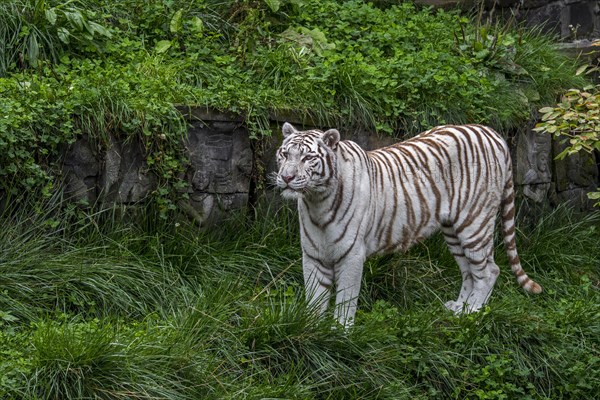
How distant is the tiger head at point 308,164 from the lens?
21.8ft

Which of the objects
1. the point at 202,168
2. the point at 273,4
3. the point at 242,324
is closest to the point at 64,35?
the point at 202,168

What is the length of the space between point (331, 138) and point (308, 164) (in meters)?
0.25

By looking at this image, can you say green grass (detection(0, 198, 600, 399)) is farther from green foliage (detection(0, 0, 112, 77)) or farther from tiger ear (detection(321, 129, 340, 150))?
green foliage (detection(0, 0, 112, 77))

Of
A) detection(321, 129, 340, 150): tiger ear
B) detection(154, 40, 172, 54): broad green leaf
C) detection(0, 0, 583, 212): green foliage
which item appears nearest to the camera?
detection(321, 129, 340, 150): tiger ear

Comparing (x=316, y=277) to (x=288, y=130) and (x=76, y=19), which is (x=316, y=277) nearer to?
(x=288, y=130)

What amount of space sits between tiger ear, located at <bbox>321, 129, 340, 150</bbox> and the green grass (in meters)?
0.96

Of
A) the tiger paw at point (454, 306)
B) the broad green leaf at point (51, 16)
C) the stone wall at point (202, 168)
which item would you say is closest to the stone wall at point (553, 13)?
the stone wall at point (202, 168)

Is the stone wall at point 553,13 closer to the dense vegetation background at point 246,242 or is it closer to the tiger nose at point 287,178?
the dense vegetation background at point 246,242

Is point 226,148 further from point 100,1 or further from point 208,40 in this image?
point 100,1

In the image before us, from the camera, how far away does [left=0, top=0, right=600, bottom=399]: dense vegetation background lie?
6195mm

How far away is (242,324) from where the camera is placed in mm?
6480

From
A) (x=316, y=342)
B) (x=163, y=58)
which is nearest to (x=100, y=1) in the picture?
(x=163, y=58)

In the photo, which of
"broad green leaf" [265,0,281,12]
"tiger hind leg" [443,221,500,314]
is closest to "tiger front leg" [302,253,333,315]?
"tiger hind leg" [443,221,500,314]

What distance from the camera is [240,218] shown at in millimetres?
8164
